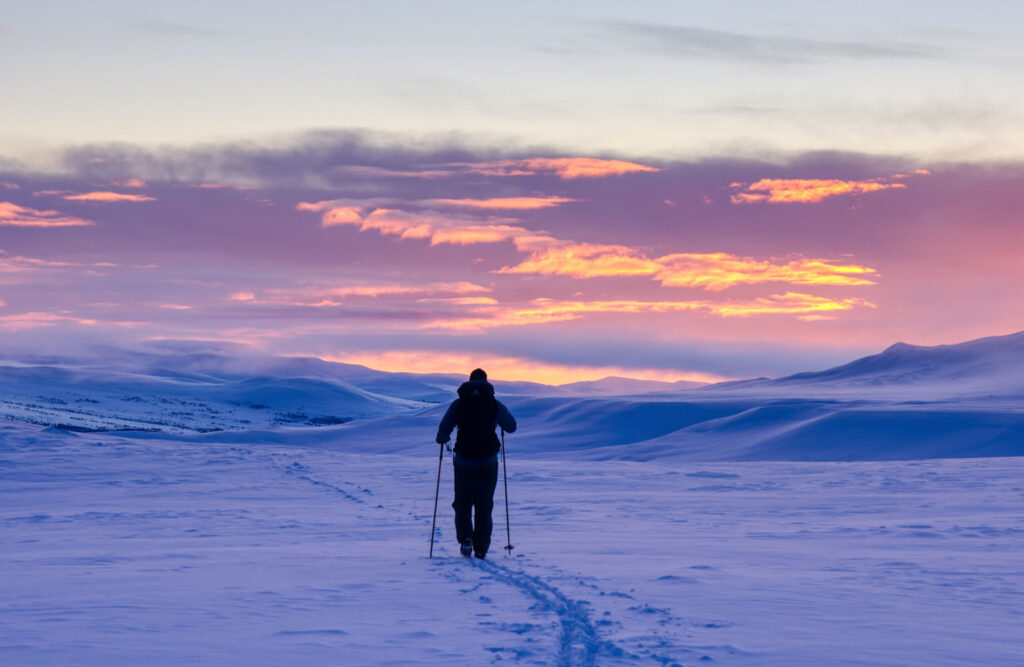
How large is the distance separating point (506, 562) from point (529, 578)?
44.6 inches

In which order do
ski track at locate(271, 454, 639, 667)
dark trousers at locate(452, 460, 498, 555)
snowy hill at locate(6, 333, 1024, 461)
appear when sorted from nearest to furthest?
ski track at locate(271, 454, 639, 667)
dark trousers at locate(452, 460, 498, 555)
snowy hill at locate(6, 333, 1024, 461)

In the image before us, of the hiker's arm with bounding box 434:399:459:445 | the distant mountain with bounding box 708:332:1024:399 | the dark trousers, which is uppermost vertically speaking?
the distant mountain with bounding box 708:332:1024:399

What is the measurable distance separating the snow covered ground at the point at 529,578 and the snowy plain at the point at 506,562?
0.03 metres

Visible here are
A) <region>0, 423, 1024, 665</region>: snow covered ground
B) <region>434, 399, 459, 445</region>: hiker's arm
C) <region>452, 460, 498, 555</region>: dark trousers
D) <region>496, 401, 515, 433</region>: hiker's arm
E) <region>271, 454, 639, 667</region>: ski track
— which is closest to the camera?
<region>271, 454, 639, 667</region>: ski track

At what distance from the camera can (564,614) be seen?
24.1 ft

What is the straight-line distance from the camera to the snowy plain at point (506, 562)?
6508mm

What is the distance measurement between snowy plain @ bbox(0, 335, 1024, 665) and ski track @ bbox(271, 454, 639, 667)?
0.08ft

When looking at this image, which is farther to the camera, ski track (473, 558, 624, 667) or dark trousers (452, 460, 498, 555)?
dark trousers (452, 460, 498, 555)

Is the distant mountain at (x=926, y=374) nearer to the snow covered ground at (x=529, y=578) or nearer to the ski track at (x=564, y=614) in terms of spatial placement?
the snow covered ground at (x=529, y=578)

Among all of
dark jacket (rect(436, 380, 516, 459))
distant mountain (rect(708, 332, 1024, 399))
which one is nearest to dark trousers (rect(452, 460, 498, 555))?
dark jacket (rect(436, 380, 516, 459))

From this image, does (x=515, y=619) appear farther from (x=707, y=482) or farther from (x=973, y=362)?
(x=973, y=362)

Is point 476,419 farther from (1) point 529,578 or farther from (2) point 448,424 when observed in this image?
(1) point 529,578

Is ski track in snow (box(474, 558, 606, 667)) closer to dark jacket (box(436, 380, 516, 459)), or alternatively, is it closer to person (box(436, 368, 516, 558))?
person (box(436, 368, 516, 558))

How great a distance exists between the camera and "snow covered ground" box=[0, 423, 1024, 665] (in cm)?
643
